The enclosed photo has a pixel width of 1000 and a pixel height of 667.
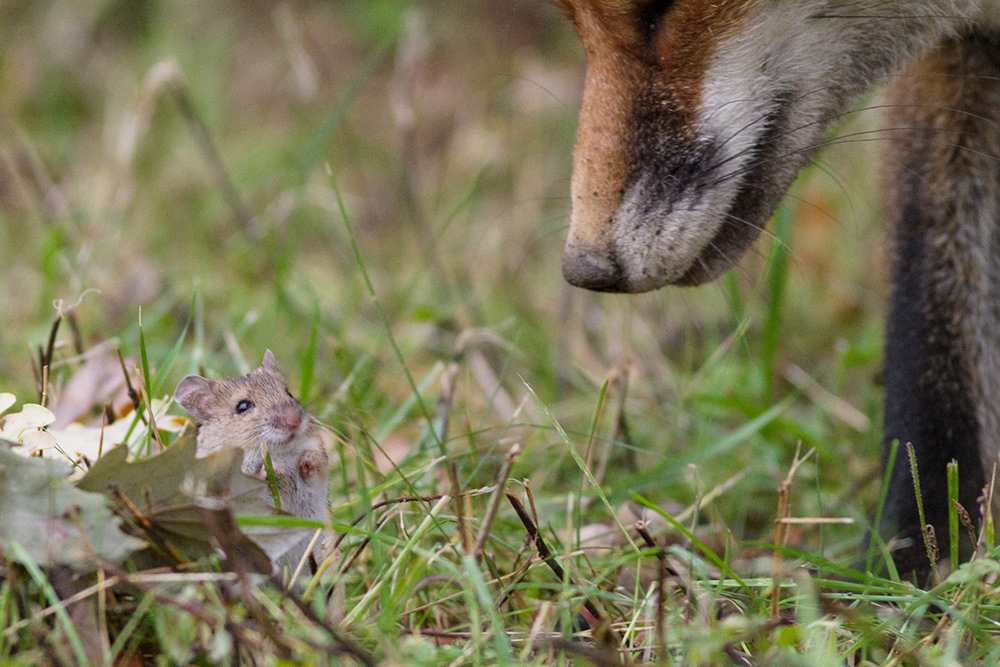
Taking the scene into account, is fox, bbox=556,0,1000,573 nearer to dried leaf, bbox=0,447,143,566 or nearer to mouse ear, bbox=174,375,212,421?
mouse ear, bbox=174,375,212,421

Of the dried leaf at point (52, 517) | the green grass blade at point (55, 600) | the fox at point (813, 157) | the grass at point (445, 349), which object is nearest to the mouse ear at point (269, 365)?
the grass at point (445, 349)

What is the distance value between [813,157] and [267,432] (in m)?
1.54

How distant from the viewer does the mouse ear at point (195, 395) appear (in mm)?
1945

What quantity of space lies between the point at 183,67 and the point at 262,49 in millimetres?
1439

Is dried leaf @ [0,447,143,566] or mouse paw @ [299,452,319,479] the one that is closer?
dried leaf @ [0,447,143,566]

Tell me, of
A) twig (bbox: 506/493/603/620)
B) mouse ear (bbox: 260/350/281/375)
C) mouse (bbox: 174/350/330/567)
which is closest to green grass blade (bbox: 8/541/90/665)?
mouse (bbox: 174/350/330/567)

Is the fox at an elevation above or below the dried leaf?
above

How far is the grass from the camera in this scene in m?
1.65

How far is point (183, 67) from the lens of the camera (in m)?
6.24

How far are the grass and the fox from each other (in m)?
0.26

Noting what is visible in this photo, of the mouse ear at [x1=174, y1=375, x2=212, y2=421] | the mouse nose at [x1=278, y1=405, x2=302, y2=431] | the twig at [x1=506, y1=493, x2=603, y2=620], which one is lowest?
the twig at [x1=506, y1=493, x2=603, y2=620]

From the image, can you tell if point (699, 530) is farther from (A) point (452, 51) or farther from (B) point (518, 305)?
(A) point (452, 51)

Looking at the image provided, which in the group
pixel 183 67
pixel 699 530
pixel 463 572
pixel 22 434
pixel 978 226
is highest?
pixel 183 67

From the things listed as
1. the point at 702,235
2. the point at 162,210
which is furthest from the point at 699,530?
the point at 162,210
